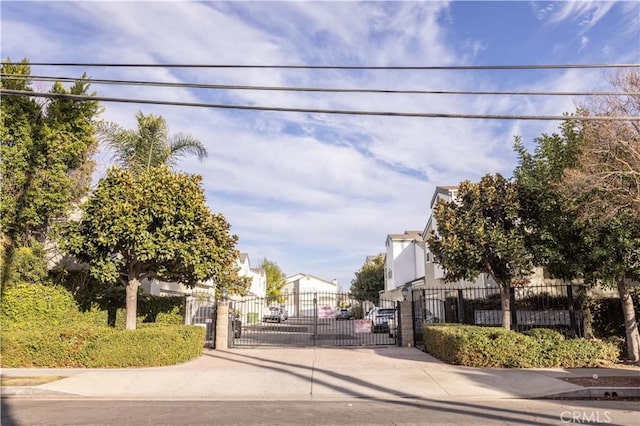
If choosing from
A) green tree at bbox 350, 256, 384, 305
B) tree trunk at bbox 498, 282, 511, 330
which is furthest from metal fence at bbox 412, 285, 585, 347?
green tree at bbox 350, 256, 384, 305

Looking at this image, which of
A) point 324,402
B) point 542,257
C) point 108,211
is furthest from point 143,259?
point 542,257

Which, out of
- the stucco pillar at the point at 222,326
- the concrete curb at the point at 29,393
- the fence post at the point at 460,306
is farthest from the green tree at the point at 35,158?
the fence post at the point at 460,306

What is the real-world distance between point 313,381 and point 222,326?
787 cm

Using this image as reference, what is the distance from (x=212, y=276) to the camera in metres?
15.9

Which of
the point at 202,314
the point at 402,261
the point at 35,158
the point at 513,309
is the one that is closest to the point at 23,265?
the point at 35,158

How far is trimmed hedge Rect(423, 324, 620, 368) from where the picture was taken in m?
13.2

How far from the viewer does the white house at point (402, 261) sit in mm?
42281

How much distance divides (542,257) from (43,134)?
16833mm

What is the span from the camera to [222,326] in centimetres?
1838

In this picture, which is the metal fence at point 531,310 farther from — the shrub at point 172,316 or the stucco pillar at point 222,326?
the shrub at point 172,316

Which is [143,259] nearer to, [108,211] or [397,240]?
[108,211]

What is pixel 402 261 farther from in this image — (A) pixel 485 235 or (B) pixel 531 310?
(A) pixel 485 235

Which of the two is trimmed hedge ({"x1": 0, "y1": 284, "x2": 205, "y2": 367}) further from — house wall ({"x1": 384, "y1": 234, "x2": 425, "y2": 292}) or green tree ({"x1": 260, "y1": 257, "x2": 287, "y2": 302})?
green tree ({"x1": 260, "y1": 257, "x2": 287, "y2": 302})

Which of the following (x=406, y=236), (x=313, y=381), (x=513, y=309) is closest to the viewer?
(x=313, y=381)
